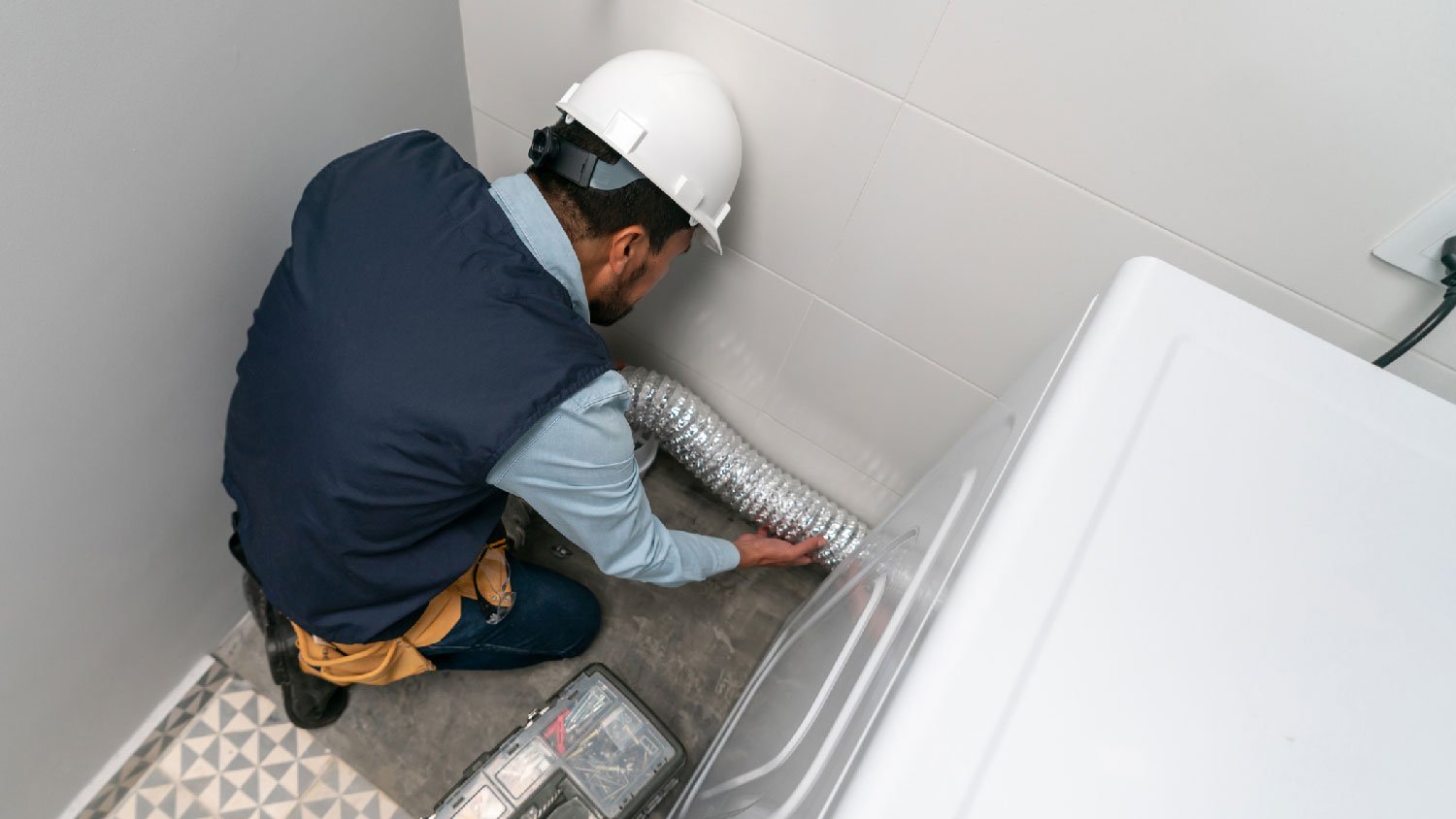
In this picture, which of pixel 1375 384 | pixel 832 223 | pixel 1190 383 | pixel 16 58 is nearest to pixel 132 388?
pixel 16 58

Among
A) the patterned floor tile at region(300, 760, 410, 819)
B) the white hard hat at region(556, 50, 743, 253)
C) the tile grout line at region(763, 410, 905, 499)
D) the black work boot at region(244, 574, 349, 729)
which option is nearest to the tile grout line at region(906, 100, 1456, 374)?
the white hard hat at region(556, 50, 743, 253)

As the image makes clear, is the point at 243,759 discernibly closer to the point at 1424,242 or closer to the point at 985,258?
the point at 985,258

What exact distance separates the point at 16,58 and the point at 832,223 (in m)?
0.83

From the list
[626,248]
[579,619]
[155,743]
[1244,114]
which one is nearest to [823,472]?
[579,619]

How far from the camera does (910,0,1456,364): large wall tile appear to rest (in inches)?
24.5

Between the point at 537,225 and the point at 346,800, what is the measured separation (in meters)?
1.04

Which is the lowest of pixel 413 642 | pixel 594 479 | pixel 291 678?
pixel 291 678

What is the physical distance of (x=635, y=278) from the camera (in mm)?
967

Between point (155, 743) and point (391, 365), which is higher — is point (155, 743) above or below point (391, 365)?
below

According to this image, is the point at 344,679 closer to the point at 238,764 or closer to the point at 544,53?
the point at 238,764

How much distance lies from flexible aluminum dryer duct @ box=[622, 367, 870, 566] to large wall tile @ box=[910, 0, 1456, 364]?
698 mm

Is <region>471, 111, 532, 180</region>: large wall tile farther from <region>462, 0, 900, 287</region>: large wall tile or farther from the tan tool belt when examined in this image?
the tan tool belt

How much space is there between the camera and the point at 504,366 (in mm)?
732

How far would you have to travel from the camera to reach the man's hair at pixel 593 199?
0.86 meters
